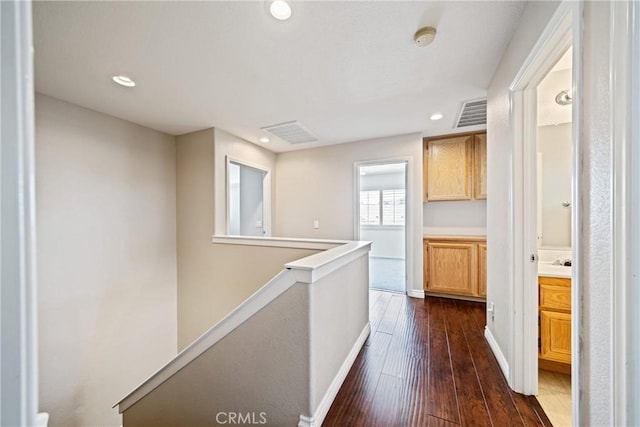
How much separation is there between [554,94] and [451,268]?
2173 mm

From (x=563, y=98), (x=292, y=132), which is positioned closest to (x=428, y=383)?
(x=563, y=98)

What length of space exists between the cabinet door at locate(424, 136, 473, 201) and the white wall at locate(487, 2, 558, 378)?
1.36 metres

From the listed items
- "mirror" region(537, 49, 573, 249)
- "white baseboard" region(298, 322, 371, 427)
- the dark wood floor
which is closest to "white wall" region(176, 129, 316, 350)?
"white baseboard" region(298, 322, 371, 427)

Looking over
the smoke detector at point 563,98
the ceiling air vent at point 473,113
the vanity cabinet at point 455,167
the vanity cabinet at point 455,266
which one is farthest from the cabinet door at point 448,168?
the smoke detector at point 563,98

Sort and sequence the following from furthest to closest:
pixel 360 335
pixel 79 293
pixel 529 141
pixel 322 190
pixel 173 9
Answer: pixel 322 190 < pixel 79 293 < pixel 360 335 < pixel 529 141 < pixel 173 9

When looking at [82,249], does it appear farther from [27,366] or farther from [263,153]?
[27,366]

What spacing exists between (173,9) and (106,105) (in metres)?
1.81

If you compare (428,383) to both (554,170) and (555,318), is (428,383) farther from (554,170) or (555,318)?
(554,170)

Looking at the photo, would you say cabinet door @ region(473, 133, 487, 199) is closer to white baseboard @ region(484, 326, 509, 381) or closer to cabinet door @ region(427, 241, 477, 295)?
cabinet door @ region(427, 241, 477, 295)

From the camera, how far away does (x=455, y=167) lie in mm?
3441

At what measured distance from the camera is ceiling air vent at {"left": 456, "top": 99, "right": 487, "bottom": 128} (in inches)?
101

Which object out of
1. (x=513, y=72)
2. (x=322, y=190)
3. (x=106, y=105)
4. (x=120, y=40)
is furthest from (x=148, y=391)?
(x=513, y=72)

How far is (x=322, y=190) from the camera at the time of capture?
160 inches

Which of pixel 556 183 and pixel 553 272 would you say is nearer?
pixel 553 272
